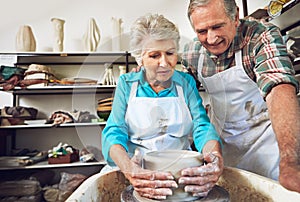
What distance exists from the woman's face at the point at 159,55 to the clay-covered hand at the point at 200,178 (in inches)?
6.0

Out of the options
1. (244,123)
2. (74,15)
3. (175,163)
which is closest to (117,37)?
(175,163)

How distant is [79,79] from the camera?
1.20 feet

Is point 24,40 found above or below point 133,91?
above

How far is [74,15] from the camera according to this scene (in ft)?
3.34

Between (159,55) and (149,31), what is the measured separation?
0.05m

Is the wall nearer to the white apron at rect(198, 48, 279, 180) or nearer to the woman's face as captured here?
the woman's face

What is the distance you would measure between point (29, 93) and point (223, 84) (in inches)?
52.4

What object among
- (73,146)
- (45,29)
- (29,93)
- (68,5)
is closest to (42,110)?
(29,93)

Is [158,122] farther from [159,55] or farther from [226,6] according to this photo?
[226,6]

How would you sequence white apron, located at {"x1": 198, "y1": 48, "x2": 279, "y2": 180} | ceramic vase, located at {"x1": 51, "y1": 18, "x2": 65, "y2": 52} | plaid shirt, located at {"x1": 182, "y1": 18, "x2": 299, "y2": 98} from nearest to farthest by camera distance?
1. plaid shirt, located at {"x1": 182, "y1": 18, "x2": 299, "y2": 98}
2. white apron, located at {"x1": 198, "y1": 48, "x2": 279, "y2": 180}
3. ceramic vase, located at {"x1": 51, "y1": 18, "x2": 65, "y2": 52}

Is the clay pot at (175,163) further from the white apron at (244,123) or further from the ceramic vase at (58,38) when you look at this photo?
the ceramic vase at (58,38)

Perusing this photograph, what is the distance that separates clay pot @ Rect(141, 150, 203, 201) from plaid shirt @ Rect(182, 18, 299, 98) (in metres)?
0.16

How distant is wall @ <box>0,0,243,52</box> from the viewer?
46 cm

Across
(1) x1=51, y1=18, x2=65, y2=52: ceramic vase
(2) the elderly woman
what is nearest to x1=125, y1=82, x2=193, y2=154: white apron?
(2) the elderly woman
